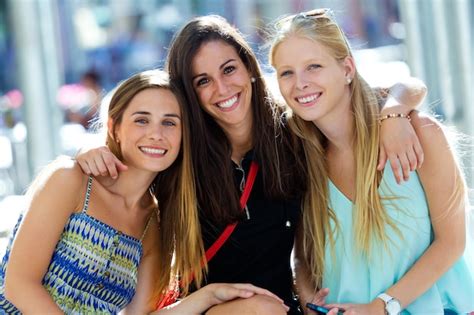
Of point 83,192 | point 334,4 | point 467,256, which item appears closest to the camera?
point 83,192

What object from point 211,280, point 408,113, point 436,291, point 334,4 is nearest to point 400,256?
point 436,291

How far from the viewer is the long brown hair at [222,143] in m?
2.70

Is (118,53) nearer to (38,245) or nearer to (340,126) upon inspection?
(340,126)

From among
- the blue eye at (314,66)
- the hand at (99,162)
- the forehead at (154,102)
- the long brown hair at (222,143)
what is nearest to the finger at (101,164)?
the hand at (99,162)

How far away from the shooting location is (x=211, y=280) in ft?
9.00

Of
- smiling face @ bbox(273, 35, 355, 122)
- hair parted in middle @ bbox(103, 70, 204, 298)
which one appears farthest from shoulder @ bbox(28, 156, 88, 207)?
smiling face @ bbox(273, 35, 355, 122)

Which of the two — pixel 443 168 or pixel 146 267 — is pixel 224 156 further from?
pixel 443 168

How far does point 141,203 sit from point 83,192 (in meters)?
0.33

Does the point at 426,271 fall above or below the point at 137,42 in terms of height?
below

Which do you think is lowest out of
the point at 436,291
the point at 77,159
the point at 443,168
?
the point at 436,291

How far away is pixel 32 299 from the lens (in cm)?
233

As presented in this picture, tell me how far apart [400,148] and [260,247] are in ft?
2.06

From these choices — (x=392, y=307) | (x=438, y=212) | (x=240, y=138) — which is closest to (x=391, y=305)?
(x=392, y=307)

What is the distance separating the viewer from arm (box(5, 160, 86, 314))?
2336 millimetres
